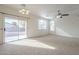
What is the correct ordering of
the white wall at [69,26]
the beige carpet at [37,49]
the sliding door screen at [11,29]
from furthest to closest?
the white wall at [69,26] → the sliding door screen at [11,29] → the beige carpet at [37,49]

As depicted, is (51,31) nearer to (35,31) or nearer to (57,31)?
(57,31)

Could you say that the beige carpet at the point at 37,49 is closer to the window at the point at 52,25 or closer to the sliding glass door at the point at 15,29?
the sliding glass door at the point at 15,29

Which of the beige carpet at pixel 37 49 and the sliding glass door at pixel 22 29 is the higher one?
the sliding glass door at pixel 22 29

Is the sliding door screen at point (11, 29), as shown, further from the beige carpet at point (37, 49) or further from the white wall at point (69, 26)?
the white wall at point (69, 26)

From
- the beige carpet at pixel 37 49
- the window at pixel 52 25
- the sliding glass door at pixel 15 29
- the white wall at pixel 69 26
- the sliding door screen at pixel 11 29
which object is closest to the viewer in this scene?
the beige carpet at pixel 37 49

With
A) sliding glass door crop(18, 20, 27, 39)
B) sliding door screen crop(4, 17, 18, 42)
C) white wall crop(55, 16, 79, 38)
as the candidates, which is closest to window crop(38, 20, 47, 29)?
white wall crop(55, 16, 79, 38)

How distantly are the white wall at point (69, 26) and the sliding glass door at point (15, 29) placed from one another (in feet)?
14.7

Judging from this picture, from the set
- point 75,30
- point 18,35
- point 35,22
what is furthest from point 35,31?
point 75,30

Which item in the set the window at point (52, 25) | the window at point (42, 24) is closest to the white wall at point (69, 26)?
the window at point (52, 25)

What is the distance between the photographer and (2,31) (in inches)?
249

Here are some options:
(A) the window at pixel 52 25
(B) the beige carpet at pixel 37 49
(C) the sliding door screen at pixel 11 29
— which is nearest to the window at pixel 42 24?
(A) the window at pixel 52 25

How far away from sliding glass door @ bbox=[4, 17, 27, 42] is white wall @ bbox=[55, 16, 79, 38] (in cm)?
448

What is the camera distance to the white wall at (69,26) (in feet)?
33.8

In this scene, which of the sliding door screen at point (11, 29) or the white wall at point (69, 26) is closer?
the sliding door screen at point (11, 29)
